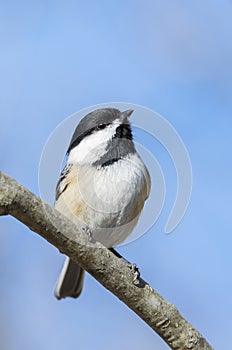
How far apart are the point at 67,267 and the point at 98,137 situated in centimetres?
91

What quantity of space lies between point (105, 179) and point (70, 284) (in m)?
0.88

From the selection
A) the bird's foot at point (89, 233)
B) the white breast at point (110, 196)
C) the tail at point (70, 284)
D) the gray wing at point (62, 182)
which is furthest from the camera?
the tail at point (70, 284)

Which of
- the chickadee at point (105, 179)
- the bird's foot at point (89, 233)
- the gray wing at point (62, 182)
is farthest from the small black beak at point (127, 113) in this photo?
the bird's foot at point (89, 233)

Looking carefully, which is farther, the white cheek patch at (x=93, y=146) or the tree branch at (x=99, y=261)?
the white cheek patch at (x=93, y=146)

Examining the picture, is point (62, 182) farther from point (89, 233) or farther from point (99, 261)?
point (99, 261)

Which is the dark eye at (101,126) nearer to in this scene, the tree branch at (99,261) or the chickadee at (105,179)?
the chickadee at (105,179)

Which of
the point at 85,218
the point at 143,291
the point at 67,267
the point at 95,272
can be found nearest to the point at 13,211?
the point at 95,272

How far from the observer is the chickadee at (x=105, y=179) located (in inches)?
100.0

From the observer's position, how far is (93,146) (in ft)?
8.75

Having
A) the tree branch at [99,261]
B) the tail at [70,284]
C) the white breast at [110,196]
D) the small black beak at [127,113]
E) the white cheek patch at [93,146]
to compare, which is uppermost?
the small black beak at [127,113]

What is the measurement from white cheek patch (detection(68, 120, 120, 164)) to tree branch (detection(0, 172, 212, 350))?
84 cm

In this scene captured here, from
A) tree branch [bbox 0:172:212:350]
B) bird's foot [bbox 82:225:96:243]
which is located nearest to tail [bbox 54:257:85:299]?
bird's foot [bbox 82:225:96:243]

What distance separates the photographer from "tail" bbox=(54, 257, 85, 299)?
3.10 m

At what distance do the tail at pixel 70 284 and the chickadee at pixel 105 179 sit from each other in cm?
57
